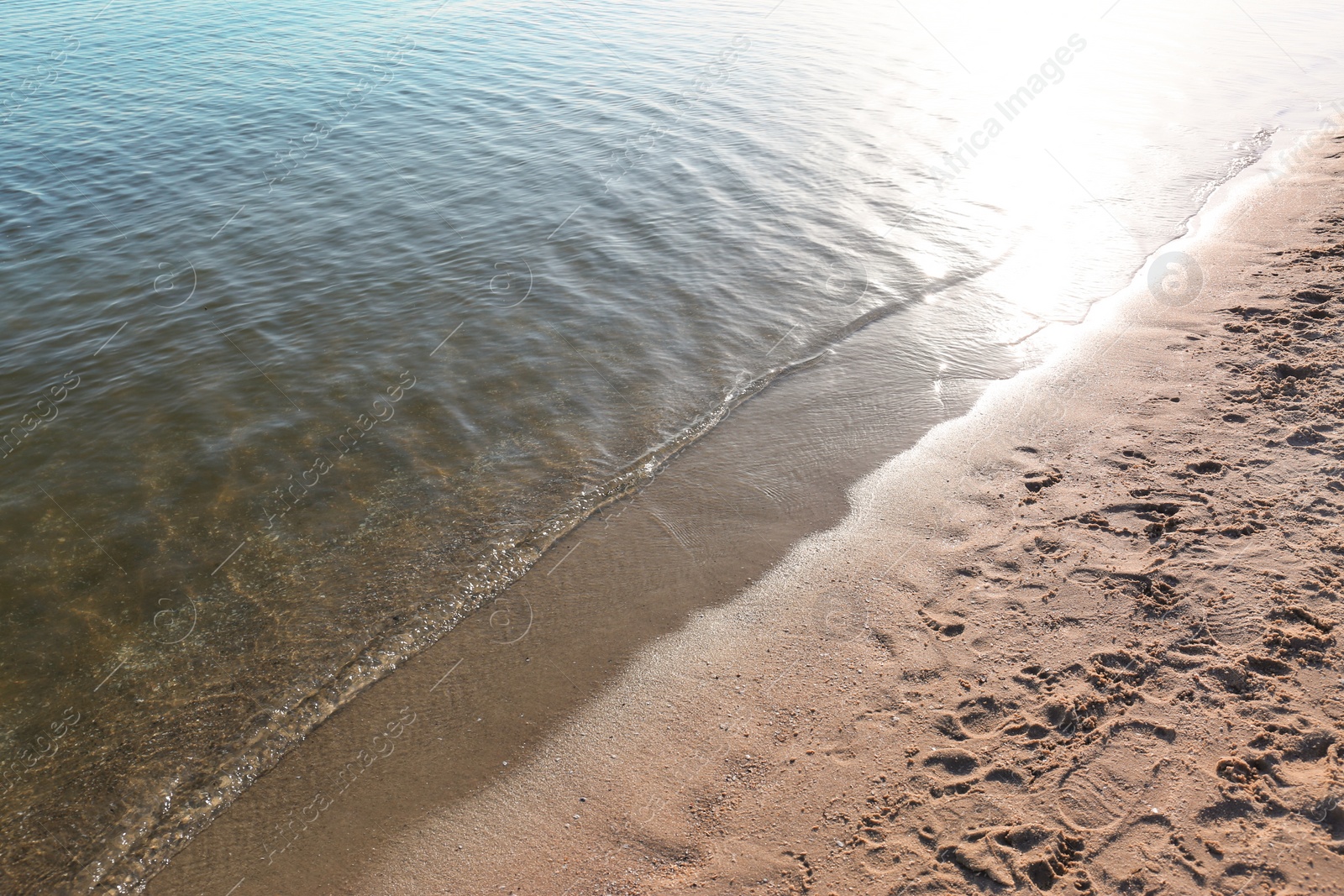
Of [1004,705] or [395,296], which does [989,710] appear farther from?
[395,296]

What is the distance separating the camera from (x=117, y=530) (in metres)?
6.44

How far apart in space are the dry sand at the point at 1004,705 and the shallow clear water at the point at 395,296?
1.88 meters

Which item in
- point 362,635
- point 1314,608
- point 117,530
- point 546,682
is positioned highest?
point 1314,608

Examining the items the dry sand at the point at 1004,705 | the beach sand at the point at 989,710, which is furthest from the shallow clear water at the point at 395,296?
the dry sand at the point at 1004,705

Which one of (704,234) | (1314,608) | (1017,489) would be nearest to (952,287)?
(704,234)

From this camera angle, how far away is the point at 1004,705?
14.9ft

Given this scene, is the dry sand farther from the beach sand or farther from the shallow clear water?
the shallow clear water

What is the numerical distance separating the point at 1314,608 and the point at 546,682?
4949mm

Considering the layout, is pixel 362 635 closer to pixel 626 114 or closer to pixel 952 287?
pixel 952 287

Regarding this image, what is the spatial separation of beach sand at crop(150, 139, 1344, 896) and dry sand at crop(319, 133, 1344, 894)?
16mm

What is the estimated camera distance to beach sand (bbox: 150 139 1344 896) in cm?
385

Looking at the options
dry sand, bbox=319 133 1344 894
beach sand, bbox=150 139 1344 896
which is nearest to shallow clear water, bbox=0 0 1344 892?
beach sand, bbox=150 139 1344 896

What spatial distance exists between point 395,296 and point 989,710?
8369 mm

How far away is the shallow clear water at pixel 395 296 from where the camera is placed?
18.1ft
